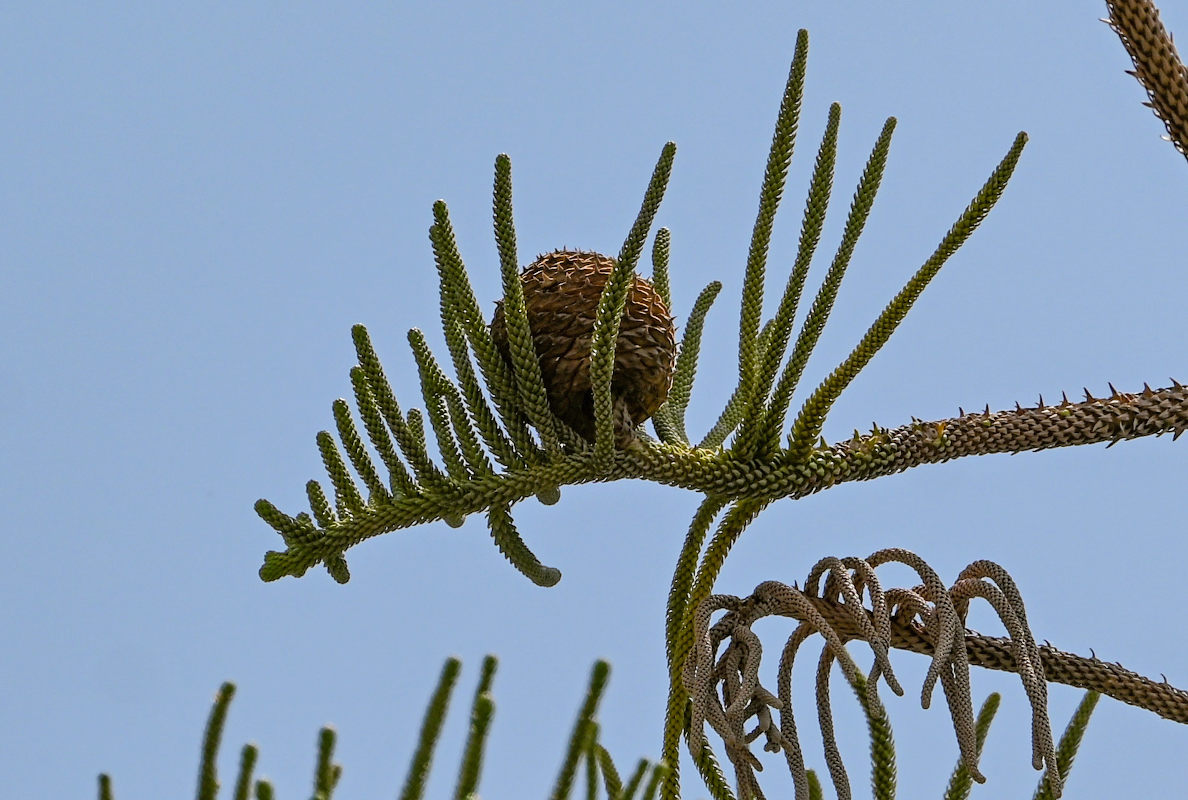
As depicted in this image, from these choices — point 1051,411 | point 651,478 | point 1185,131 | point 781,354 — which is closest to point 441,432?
point 651,478

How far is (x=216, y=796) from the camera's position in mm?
1979

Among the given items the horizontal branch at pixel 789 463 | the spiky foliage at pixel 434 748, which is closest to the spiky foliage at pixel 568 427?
the horizontal branch at pixel 789 463

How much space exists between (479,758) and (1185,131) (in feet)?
7.02

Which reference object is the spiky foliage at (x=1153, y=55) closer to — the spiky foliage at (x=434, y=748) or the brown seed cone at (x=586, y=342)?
the brown seed cone at (x=586, y=342)

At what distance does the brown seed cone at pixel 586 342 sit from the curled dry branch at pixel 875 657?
0.49m

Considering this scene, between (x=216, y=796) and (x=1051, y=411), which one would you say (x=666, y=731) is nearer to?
(x=1051, y=411)

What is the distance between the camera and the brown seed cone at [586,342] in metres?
3.06

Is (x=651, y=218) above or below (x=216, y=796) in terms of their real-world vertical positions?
above

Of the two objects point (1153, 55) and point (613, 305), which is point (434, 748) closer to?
point (613, 305)

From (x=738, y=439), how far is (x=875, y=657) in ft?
1.81

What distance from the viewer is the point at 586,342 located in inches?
120

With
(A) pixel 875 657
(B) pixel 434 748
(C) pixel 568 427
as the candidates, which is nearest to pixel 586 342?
(C) pixel 568 427

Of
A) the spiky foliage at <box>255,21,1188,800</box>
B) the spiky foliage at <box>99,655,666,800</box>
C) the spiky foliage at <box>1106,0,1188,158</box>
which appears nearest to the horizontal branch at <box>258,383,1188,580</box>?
the spiky foliage at <box>255,21,1188,800</box>

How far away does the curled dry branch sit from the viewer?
3.15 metres
